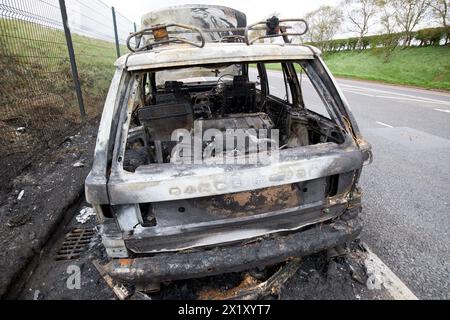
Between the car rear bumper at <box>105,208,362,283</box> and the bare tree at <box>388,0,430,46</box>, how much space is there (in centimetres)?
2550

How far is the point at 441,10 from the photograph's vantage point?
766 inches

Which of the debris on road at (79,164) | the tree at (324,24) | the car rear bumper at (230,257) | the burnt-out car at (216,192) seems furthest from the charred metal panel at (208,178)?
the tree at (324,24)

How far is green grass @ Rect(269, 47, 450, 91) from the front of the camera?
16641mm

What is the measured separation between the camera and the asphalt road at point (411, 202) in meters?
2.29

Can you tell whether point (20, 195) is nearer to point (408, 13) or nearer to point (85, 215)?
point (85, 215)

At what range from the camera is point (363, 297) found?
2.01m

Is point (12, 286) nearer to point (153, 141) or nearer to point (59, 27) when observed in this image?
point (153, 141)

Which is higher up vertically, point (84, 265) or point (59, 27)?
point (59, 27)

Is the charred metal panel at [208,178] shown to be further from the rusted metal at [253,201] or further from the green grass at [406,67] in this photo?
the green grass at [406,67]

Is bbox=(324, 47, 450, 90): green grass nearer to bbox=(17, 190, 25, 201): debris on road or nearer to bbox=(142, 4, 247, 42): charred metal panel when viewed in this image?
bbox=(142, 4, 247, 42): charred metal panel

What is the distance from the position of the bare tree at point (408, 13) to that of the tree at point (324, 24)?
10056 millimetres

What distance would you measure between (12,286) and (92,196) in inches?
51.8
